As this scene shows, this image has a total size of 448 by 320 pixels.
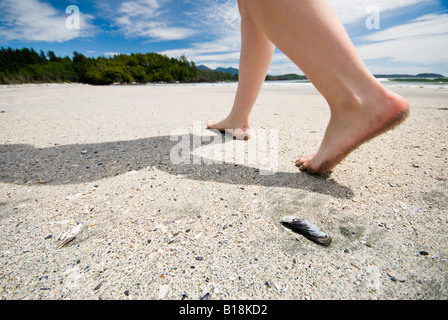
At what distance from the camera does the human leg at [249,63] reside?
54.5 inches

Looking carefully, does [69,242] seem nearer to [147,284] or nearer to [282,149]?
[147,284]

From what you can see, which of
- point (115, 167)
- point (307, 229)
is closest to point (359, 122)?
point (307, 229)

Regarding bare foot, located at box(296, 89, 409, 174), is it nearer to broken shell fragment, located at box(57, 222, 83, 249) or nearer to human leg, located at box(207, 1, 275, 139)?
human leg, located at box(207, 1, 275, 139)

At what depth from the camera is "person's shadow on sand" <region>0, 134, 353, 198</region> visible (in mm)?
1019

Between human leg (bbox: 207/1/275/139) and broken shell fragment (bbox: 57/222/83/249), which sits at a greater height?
human leg (bbox: 207/1/275/139)

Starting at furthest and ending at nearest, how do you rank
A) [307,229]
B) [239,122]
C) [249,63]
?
1. [239,122]
2. [249,63]
3. [307,229]

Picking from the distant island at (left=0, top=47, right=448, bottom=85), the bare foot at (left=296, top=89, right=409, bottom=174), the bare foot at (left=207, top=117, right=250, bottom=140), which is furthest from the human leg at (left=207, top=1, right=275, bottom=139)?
the distant island at (left=0, top=47, right=448, bottom=85)

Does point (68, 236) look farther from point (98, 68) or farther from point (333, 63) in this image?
point (98, 68)

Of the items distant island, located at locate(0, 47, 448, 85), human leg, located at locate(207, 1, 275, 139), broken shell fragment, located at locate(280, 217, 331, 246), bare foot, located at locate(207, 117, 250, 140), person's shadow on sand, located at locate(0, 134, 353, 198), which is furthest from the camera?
distant island, located at locate(0, 47, 448, 85)

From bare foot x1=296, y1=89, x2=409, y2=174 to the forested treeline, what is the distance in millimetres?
33006

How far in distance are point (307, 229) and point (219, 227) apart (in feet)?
0.90

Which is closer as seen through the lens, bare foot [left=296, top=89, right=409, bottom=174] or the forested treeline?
bare foot [left=296, top=89, right=409, bottom=174]

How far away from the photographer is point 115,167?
1.22 metres
